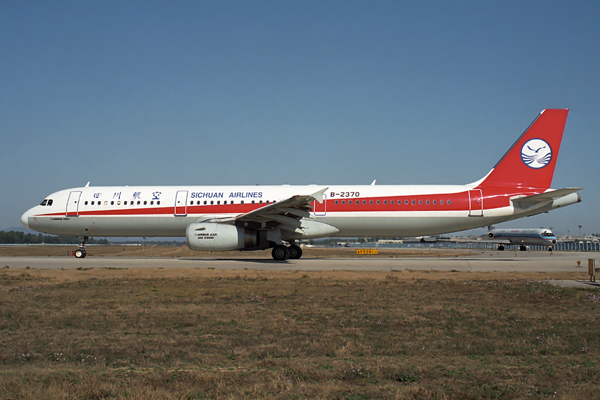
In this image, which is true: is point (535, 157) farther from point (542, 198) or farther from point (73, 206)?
point (73, 206)

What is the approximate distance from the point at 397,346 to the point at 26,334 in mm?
5574

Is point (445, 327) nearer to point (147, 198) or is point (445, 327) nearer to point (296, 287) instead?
point (296, 287)

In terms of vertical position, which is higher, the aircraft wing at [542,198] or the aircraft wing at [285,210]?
the aircraft wing at [542,198]

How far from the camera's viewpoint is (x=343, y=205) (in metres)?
24.0

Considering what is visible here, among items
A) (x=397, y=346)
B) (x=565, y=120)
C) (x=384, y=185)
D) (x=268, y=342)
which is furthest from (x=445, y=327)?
(x=565, y=120)

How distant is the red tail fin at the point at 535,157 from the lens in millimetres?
24500

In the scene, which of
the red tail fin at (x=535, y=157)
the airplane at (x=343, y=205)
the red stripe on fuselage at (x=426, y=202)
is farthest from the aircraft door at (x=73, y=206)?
the red tail fin at (x=535, y=157)

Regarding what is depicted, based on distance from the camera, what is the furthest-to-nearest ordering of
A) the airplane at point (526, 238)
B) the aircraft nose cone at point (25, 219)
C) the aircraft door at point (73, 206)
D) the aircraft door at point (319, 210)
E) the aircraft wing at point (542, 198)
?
the airplane at point (526, 238)
the aircraft nose cone at point (25, 219)
the aircraft door at point (73, 206)
the aircraft door at point (319, 210)
the aircraft wing at point (542, 198)

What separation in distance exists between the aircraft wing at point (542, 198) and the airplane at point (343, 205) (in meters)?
0.05

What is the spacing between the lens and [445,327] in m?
7.76

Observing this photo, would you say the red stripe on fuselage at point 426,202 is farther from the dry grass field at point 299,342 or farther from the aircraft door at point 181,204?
the dry grass field at point 299,342

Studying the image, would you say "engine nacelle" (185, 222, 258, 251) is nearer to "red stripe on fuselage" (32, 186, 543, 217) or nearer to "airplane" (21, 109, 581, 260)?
"airplane" (21, 109, 581, 260)

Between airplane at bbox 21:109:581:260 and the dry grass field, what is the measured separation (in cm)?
1070

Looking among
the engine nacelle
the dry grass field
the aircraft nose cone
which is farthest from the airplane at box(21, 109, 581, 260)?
the dry grass field
